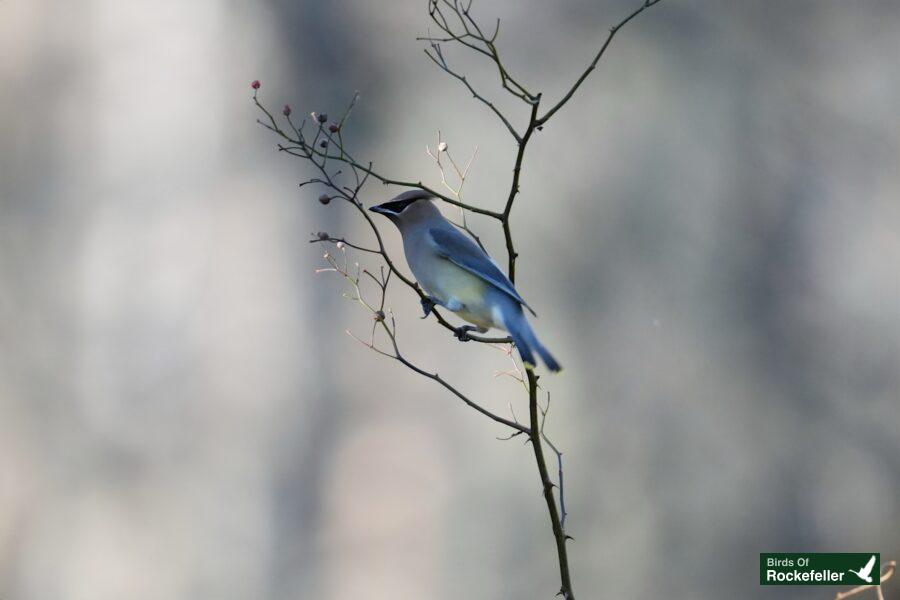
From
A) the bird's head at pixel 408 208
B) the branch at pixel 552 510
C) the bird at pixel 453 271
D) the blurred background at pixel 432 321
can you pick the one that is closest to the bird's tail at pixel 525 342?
the bird at pixel 453 271

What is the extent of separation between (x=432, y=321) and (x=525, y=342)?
5.02 ft

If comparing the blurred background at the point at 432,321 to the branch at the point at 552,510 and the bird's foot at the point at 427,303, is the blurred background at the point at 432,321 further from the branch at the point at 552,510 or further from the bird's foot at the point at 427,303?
the branch at the point at 552,510

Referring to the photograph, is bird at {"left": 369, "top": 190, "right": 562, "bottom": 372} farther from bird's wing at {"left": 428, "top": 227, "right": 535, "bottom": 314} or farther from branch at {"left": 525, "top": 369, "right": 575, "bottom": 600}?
branch at {"left": 525, "top": 369, "right": 575, "bottom": 600}

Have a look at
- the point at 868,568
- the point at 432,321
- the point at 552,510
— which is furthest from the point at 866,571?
the point at 552,510

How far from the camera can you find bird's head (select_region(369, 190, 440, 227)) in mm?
1651

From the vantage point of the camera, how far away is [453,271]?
1.62m

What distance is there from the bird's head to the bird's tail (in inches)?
11.3

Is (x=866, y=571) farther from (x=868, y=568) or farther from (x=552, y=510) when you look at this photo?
(x=552, y=510)

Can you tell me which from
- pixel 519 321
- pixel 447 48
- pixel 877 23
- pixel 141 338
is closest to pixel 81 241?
pixel 141 338

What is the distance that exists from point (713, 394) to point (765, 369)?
188mm

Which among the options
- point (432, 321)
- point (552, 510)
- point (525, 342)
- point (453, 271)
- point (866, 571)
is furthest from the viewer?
point (432, 321)

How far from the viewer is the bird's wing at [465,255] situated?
159cm

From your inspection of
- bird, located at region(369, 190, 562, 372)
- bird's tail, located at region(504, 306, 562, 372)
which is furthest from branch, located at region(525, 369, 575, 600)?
Answer: bird, located at region(369, 190, 562, 372)

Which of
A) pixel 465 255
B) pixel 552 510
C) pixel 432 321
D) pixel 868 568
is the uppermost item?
pixel 432 321
